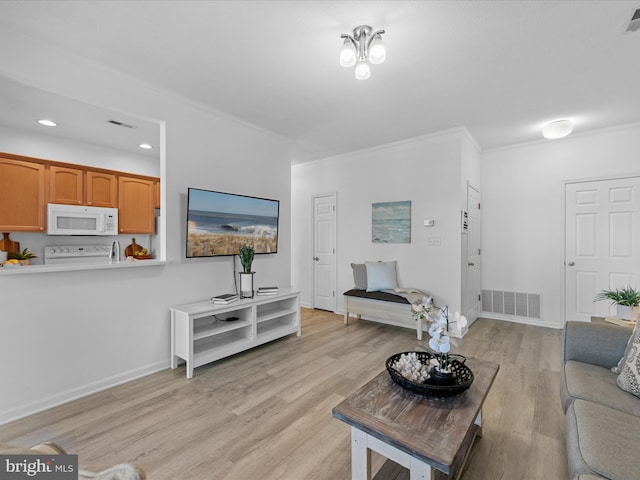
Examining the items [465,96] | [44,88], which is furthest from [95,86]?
[465,96]

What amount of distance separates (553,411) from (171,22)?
3700mm

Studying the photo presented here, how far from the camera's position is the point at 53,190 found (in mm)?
3547

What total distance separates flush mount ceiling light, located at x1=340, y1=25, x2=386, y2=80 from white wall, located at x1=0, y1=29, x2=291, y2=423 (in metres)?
1.81

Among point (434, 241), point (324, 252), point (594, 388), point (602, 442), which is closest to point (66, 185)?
point (324, 252)

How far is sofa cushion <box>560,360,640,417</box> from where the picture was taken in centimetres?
141

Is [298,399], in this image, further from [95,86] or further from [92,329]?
[95,86]

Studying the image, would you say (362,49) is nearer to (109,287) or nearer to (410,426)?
(410,426)

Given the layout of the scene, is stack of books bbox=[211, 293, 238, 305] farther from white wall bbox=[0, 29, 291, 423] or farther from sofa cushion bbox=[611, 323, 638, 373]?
sofa cushion bbox=[611, 323, 638, 373]

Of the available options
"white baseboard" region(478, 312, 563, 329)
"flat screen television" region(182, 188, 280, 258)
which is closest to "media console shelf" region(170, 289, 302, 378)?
"flat screen television" region(182, 188, 280, 258)

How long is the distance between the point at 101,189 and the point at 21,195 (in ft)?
2.65

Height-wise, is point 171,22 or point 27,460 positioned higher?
point 171,22

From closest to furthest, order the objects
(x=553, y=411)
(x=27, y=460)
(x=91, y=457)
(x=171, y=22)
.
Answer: (x=27, y=460)
(x=91, y=457)
(x=171, y=22)
(x=553, y=411)

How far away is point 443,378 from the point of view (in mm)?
1481

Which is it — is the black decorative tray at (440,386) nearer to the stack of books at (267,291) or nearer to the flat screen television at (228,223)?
the stack of books at (267,291)
